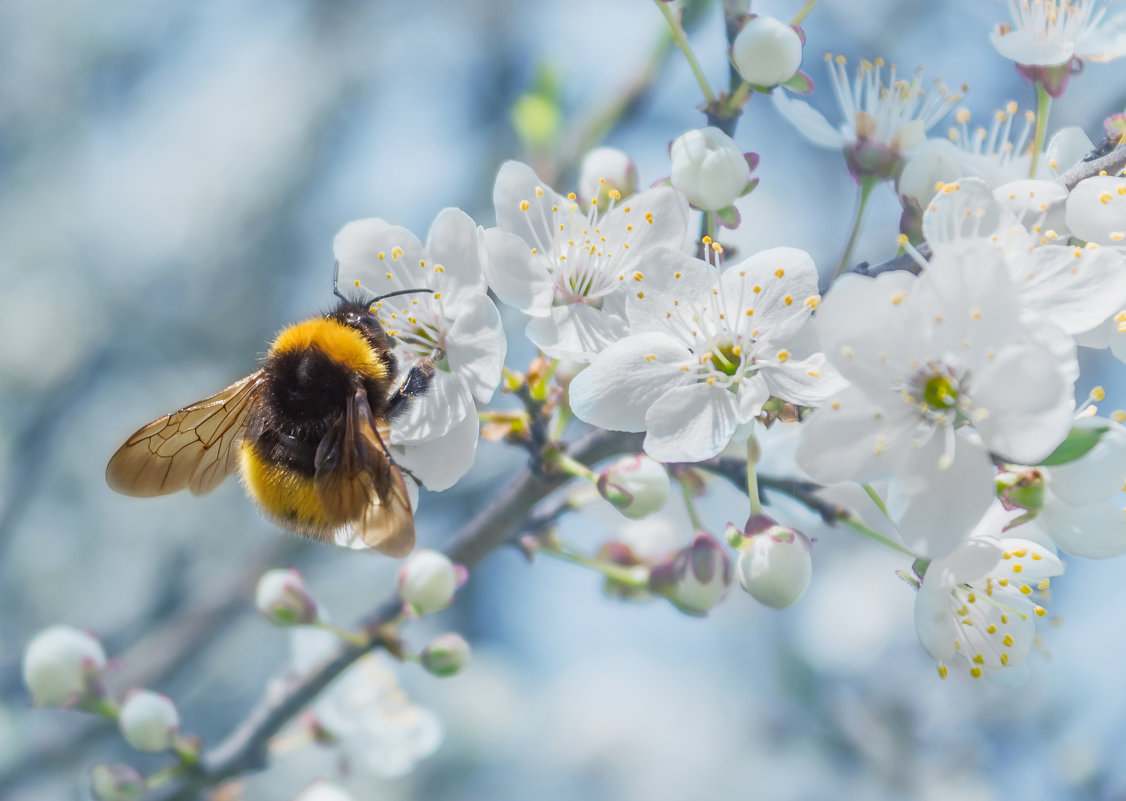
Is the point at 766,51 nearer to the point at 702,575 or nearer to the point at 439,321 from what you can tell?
the point at 439,321

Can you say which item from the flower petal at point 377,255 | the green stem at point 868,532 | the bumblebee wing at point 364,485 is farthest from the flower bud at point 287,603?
the green stem at point 868,532

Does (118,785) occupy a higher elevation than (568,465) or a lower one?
lower

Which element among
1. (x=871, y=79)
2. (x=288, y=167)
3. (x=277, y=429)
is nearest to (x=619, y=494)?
(x=277, y=429)

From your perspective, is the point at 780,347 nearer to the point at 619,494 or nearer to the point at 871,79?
the point at 619,494

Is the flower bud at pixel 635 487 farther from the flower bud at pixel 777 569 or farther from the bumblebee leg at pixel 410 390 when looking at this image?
the bumblebee leg at pixel 410 390

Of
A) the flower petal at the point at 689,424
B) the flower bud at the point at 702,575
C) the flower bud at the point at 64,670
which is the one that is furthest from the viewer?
the flower bud at the point at 64,670

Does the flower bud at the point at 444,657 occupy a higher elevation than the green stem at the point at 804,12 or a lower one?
lower

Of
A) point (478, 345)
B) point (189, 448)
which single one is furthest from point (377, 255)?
point (189, 448)
